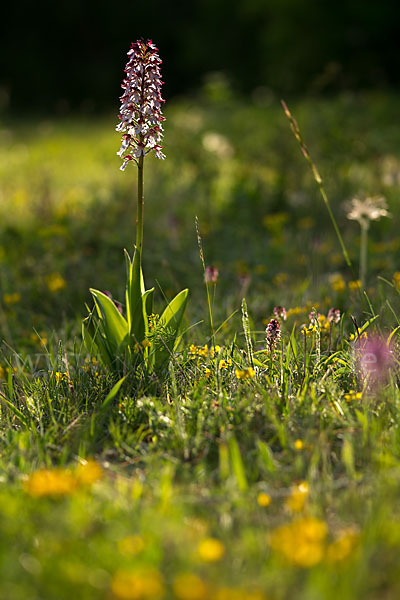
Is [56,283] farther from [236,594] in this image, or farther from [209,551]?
[236,594]

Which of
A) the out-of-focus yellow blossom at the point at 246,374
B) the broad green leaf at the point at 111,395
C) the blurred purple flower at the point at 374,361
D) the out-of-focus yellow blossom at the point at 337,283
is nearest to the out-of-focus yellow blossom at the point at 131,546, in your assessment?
the broad green leaf at the point at 111,395

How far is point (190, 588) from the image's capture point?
1.09 metres

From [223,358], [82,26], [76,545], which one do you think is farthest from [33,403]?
[82,26]

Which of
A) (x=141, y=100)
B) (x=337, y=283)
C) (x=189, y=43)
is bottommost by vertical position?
(x=337, y=283)

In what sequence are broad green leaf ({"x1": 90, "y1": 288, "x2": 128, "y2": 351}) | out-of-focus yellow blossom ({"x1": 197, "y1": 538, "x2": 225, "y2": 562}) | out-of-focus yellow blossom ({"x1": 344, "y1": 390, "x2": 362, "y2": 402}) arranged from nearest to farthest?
out-of-focus yellow blossom ({"x1": 197, "y1": 538, "x2": 225, "y2": 562}) < out-of-focus yellow blossom ({"x1": 344, "y1": 390, "x2": 362, "y2": 402}) < broad green leaf ({"x1": 90, "y1": 288, "x2": 128, "y2": 351})

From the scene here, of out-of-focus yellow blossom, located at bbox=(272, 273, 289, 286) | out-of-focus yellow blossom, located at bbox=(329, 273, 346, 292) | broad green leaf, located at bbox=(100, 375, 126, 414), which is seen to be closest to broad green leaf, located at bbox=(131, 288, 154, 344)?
broad green leaf, located at bbox=(100, 375, 126, 414)

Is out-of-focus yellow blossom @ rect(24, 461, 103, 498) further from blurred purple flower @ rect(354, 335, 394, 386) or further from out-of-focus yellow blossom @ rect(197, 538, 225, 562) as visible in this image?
blurred purple flower @ rect(354, 335, 394, 386)

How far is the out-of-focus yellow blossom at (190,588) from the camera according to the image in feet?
3.57

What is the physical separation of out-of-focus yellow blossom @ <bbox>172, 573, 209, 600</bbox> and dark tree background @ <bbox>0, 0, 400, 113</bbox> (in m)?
13.0

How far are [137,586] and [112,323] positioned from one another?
3.62 feet

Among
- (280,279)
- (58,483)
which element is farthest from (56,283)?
(58,483)

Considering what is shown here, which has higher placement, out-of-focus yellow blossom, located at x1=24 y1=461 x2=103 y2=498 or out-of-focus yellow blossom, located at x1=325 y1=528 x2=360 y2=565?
out-of-focus yellow blossom, located at x1=24 y1=461 x2=103 y2=498

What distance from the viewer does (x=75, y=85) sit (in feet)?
72.8

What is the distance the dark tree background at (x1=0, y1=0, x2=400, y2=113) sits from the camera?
44.8ft
